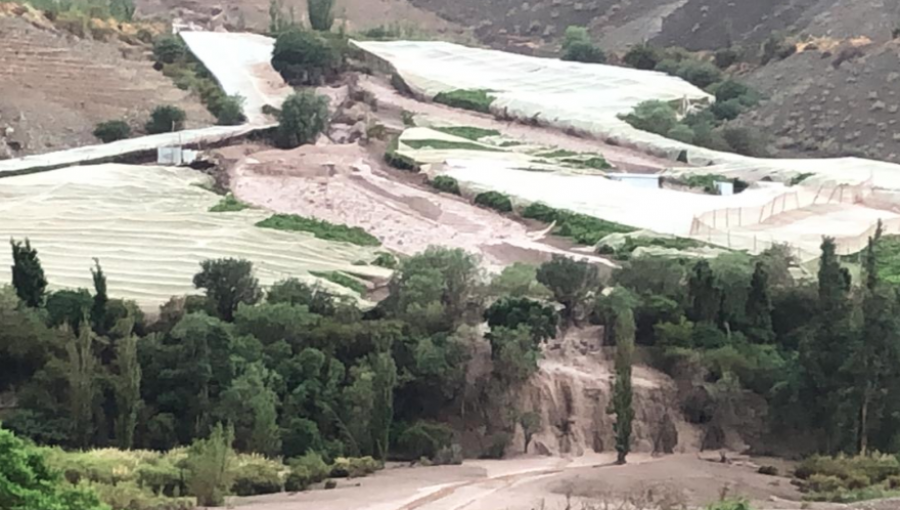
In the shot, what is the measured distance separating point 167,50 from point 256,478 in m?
37.9

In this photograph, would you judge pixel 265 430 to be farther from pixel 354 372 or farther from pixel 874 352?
pixel 874 352

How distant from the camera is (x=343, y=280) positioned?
29891 mm

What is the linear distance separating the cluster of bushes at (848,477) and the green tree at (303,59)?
38555 mm

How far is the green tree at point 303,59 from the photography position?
57.7m

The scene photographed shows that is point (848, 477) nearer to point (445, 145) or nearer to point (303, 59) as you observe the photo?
point (445, 145)

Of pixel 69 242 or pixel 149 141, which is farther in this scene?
pixel 149 141

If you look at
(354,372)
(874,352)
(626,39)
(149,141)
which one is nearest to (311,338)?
(354,372)

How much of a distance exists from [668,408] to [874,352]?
3.94 metres

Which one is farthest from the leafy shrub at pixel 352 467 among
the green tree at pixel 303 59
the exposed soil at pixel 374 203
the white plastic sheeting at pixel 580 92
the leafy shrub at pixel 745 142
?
the green tree at pixel 303 59

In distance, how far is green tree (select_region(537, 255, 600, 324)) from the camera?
27.4m

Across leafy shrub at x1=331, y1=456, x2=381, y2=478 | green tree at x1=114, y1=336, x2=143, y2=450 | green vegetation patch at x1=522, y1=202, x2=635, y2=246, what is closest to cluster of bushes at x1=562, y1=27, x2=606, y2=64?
green vegetation patch at x1=522, y1=202, x2=635, y2=246

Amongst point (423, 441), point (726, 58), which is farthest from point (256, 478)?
point (726, 58)

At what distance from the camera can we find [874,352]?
75.0 ft

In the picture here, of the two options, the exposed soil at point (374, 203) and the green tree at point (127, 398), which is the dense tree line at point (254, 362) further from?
the exposed soil at point (374, 203)
